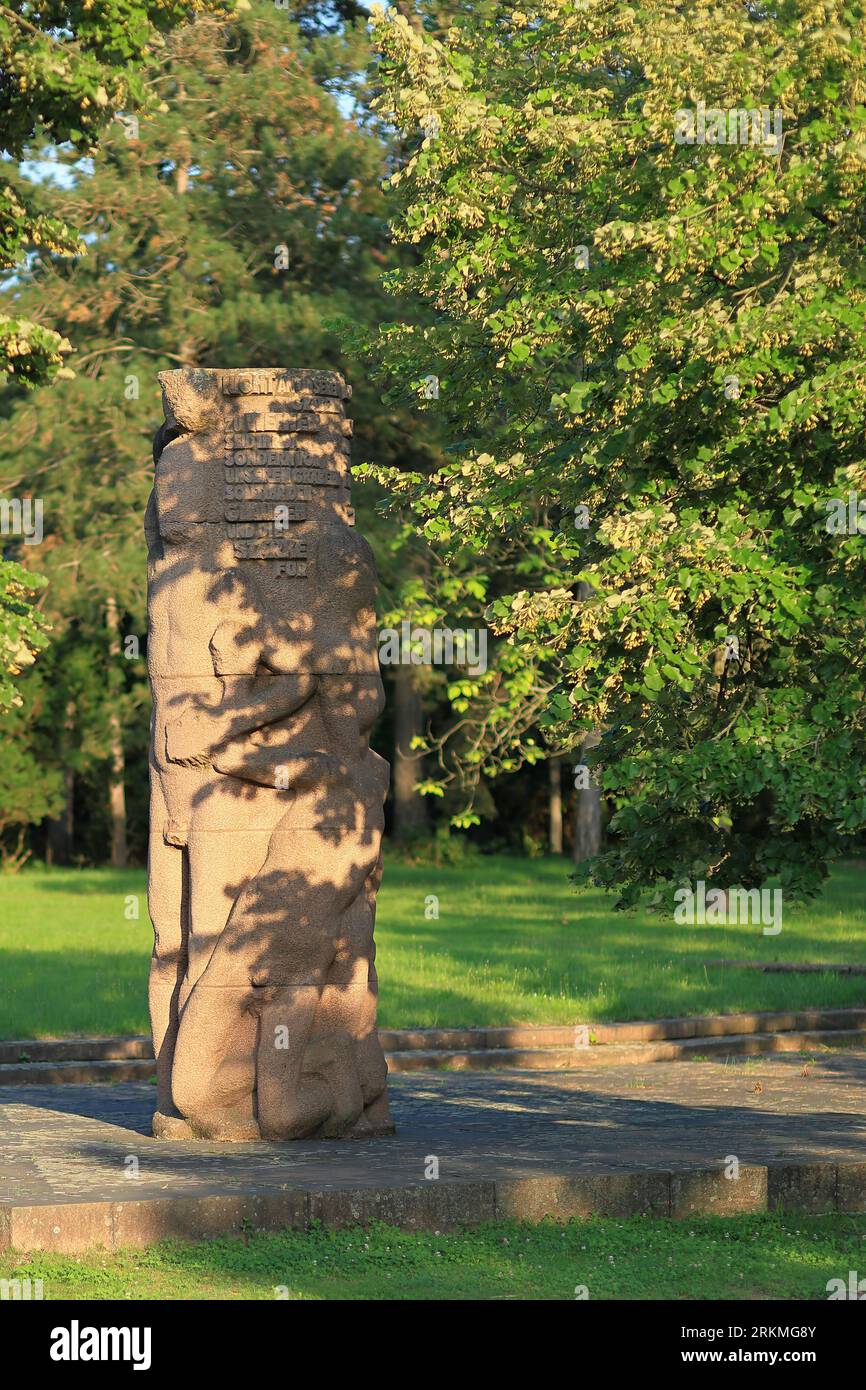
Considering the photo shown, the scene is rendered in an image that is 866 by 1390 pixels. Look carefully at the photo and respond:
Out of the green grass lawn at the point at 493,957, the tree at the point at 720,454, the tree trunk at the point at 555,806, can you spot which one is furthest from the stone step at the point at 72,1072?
the tree trunk at the point at 555,806

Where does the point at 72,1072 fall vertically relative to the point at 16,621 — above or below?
below

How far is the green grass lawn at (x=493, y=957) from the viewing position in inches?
702

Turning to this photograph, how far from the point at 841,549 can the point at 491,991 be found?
37.6 ft

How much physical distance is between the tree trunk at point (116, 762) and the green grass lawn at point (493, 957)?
12.8 feet

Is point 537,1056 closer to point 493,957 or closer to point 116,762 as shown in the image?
point 493,957

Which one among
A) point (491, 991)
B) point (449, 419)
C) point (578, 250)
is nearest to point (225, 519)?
point (578, 250)

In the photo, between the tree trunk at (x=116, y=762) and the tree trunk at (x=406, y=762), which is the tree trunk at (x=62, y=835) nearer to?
the tree trunk at (x=116, y=762)

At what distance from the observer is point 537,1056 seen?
16.0 meters

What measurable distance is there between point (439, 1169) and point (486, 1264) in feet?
3.52

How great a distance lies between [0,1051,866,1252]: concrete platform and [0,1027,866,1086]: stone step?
159cm

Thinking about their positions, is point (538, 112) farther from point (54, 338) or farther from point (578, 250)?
point (54, 338)

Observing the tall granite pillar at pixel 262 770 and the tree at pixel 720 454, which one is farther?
the tall granite pillar at pixel 262 770

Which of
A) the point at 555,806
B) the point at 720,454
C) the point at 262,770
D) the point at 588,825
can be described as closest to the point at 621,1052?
the point at 262,770

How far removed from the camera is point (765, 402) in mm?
9500
